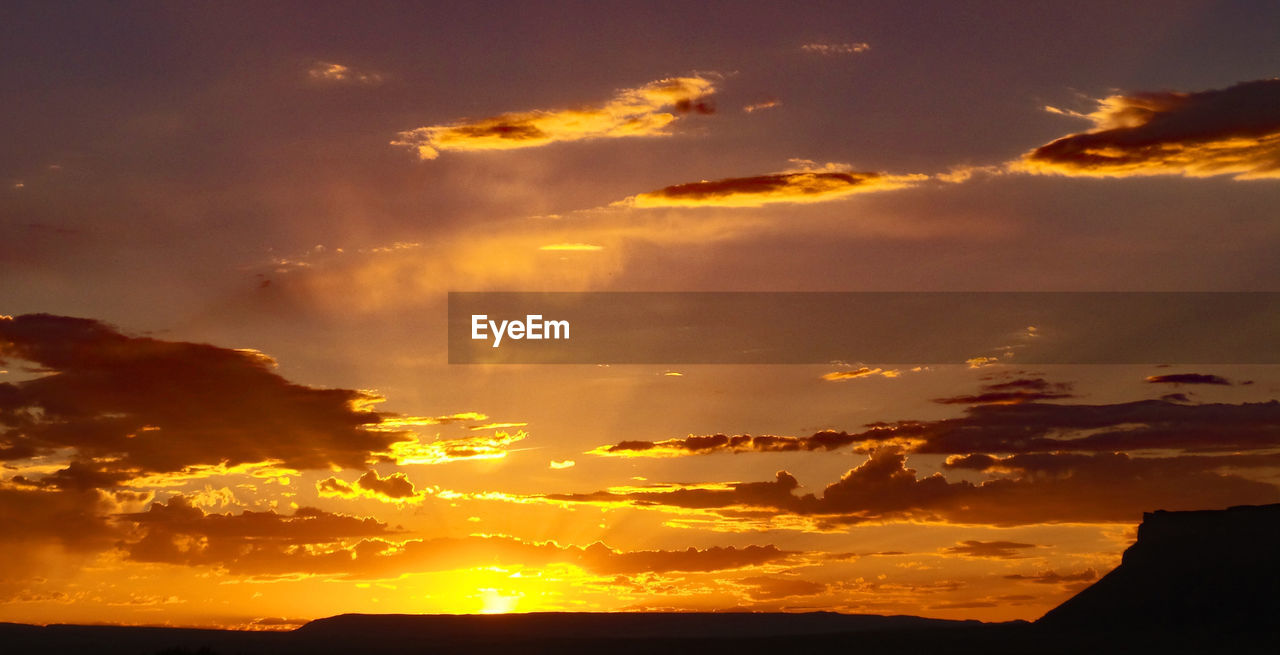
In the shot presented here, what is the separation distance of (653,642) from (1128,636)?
42774mm

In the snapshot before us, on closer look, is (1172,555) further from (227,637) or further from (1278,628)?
(227,637)

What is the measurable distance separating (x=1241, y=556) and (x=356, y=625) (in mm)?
142326

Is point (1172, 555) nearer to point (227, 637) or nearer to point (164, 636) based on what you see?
point (227, 637)

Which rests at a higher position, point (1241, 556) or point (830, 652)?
point (1241, 556)

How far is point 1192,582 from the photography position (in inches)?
3469

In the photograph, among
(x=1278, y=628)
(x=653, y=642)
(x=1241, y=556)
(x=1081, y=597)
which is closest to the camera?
(x=1278, y=628)

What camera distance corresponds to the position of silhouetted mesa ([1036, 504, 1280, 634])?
8280 cm

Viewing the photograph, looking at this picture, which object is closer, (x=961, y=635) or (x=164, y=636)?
(x=961, y=635)

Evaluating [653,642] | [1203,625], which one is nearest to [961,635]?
[1203,625]

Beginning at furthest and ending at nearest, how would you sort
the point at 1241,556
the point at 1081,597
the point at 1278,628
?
the point at 1081,597 < the point at 1241,556 < the point at 1278,628

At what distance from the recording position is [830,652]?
91375 millimetres

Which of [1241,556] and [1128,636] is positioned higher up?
[1241,556]

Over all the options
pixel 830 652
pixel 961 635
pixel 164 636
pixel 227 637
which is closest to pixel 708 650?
pixel 830 652

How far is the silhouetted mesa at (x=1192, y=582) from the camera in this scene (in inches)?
3260
